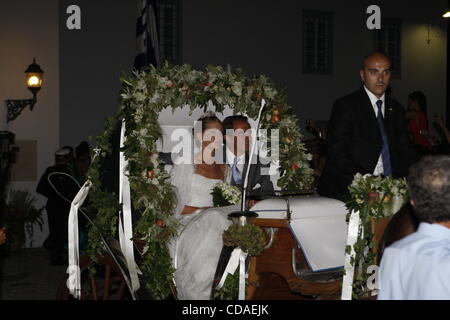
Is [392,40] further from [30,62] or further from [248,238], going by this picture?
[248,238]

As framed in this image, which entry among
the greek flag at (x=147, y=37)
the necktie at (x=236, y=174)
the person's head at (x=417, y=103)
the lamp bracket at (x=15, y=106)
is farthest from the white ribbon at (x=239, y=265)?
the lamp bracket at (x=15, y=106)

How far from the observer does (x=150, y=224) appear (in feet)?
18.1

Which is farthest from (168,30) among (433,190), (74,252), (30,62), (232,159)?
(433,190)

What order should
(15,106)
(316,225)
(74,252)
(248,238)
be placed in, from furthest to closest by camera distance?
1. (15,106)
2. (74,252)
3. (316,225)
4. (248,238)

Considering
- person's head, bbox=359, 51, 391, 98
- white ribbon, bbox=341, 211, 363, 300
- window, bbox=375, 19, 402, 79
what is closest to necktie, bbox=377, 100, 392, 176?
person's head, bbox=359, 51, 391, 98

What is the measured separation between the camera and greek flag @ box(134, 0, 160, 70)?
10023 mm

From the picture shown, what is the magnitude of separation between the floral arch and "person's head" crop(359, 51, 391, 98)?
1.26 meters

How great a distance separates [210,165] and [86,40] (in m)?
8.96

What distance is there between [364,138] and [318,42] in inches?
512

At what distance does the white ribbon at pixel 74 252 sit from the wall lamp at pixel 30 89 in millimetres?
7596

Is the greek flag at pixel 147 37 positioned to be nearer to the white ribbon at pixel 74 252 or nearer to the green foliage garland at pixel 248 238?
the white ribbon at pixel 74 252

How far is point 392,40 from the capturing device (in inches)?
749

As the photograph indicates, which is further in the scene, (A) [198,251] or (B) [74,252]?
(B) [74,252]

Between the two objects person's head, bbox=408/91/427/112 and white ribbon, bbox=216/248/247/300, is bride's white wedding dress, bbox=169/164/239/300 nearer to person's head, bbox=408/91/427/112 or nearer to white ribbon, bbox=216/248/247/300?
white ribbon, bbox=216/248/247/300
